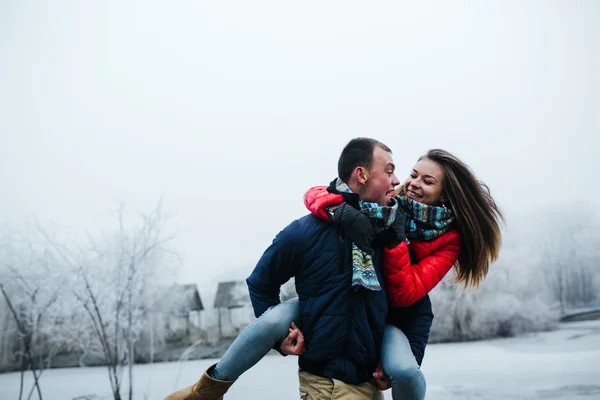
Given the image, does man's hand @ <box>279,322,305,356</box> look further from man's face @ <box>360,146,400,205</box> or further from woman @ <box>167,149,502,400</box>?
man's face @ <box>360,146,400,205</box>

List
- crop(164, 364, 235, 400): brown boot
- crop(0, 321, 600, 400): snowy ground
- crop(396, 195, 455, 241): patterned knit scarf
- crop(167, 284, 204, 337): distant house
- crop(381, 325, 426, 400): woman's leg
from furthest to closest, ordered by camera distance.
Answer: crop(167, 284, 204, 337): distant house
crop(0, 321, 600, 400): snowy ground
crop(396, 195, 455, 241): patterned knit scarf
crop(164, 364, 235, 400): brown boot
crop(381, 325, 426, 400): woman's leg

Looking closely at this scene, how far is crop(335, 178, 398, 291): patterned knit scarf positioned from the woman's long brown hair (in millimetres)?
261

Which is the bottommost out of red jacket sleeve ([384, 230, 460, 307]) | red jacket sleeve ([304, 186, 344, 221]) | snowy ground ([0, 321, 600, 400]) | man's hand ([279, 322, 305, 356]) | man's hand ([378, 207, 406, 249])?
snowy ground ([0, 321, 600, 400])

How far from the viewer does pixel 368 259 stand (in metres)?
1.45

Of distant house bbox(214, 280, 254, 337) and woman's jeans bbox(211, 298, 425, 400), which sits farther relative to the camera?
distant house bbox(214, 280, 254, 337)

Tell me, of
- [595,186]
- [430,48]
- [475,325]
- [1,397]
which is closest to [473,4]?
[430,48]

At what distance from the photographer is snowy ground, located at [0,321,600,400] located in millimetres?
2826

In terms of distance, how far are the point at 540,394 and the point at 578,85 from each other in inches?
73.1

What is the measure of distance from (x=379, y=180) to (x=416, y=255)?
0.26m

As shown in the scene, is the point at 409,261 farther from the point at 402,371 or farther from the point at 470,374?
the point at 470,374

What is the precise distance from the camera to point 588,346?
297cm

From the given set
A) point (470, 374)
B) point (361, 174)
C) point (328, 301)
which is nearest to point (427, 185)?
point (361, 174)

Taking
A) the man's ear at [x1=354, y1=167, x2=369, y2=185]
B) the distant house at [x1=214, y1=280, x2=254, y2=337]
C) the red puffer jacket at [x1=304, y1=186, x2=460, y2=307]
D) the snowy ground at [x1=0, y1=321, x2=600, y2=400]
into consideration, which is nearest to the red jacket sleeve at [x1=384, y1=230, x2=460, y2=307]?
the red puffer jacket at [x1=304, y1=186, x2=460, y2=307]

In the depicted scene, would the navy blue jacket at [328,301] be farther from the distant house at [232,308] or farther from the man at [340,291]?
the distant house at [232,308]
